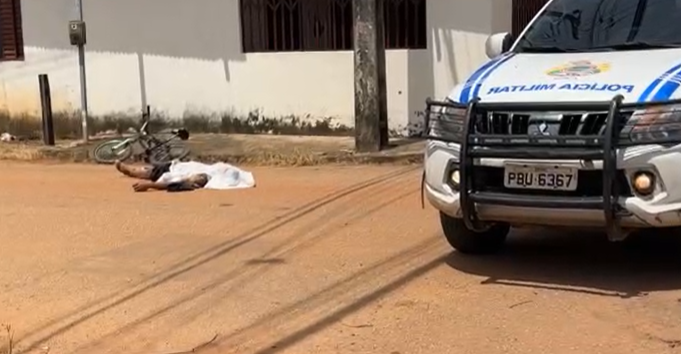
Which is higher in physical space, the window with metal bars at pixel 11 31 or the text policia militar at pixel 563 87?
the window with metal bars at pixel 11 31

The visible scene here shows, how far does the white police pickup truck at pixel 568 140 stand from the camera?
16.8ft

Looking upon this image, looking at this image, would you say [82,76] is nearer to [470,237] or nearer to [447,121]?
[470,237]

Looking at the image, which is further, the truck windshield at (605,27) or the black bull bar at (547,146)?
the truck windshield at (605,27)

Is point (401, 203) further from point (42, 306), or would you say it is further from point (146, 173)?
point (42, 306)

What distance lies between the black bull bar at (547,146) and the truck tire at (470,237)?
0.52 m

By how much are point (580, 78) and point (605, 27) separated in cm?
104

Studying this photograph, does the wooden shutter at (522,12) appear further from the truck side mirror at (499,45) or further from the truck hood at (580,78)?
the truck hood at (580,78)

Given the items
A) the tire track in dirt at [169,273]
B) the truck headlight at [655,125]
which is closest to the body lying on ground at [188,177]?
the tire track in dirt at [169,273]

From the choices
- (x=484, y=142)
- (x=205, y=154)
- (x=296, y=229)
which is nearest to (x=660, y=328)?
(x=484, y=142)

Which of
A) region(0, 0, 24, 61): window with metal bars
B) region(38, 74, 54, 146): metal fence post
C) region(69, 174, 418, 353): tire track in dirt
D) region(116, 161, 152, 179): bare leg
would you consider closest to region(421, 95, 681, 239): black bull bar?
region(69, 174, 418, 353): tire track in dirt

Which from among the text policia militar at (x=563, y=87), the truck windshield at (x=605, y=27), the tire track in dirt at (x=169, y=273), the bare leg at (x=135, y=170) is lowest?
the tire track in dirt at (x=169, y=273)

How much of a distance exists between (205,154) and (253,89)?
192 cm

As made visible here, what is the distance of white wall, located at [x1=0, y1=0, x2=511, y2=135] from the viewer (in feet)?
39.6

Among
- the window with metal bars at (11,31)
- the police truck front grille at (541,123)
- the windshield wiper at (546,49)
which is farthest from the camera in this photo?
the window with metal bars at (11,31)
